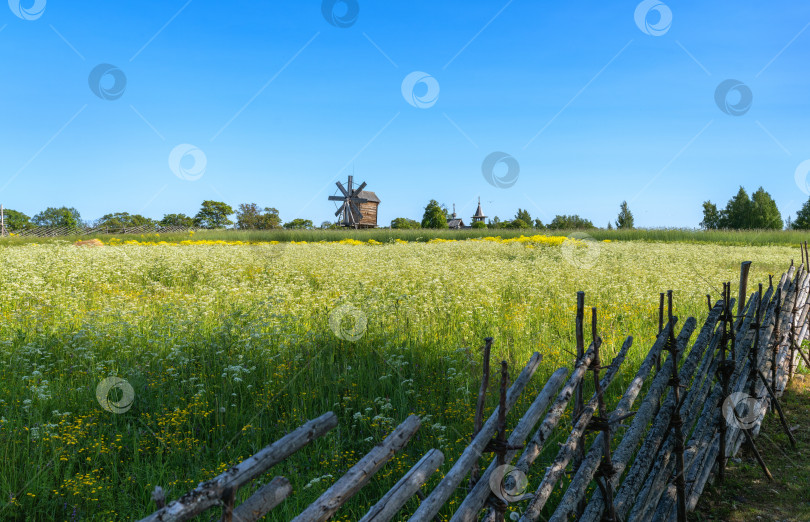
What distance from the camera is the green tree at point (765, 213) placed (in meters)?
83.2

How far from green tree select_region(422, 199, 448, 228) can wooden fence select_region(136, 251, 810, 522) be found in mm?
79647

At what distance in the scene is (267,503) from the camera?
1.65 meters

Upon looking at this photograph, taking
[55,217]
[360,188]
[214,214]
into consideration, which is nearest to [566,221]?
[360,188]

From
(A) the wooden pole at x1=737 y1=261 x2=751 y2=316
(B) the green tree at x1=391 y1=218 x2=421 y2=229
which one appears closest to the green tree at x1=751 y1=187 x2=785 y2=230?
(B) the green tree at x1=391 y1=218 x2=421 y2=229

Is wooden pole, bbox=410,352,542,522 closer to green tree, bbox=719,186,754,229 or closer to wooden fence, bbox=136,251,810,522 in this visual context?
wooden fence, bbox=136,251,810,522

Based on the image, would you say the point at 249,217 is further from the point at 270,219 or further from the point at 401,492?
the point at 401,492

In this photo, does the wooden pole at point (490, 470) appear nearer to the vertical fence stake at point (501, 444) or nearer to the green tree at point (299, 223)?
the vertical fence stake at point (501, 444)

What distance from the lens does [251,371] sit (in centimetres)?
624

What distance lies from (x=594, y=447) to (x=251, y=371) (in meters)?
4.53

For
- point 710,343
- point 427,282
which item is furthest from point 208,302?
point 710,343

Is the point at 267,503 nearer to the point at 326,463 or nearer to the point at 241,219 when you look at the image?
the point at 326,463

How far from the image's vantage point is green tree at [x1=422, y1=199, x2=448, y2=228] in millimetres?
85387

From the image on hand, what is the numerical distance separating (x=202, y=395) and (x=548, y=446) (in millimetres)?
3956

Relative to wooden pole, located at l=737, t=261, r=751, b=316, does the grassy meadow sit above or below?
below
